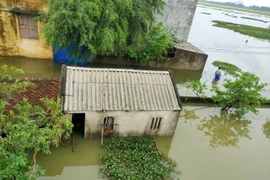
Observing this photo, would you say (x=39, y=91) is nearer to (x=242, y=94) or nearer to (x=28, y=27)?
(x=28, y=27)

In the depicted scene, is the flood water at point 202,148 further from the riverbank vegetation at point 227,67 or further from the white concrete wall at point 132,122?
the riverbank vegetation at point 227,67

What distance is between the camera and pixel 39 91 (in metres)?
8.10

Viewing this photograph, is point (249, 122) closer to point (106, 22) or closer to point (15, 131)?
point (106, 22)

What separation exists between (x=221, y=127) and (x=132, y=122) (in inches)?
227

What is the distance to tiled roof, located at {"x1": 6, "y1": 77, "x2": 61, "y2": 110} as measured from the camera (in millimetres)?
7672

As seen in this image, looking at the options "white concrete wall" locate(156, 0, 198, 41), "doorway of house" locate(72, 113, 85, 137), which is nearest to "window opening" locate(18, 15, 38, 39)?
"doorway of house" locate(72, 113, 85, 137)

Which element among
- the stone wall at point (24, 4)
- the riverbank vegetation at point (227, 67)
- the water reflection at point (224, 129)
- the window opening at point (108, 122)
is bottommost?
the water reflection at point (224, 129)

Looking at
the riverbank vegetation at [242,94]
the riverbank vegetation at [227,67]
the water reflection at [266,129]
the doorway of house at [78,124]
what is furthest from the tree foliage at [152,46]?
the water reflection at [266,129]

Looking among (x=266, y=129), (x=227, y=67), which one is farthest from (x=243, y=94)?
(x=227, y=67)

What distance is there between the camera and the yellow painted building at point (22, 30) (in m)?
13.0

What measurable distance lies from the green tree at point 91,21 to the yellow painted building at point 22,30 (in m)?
2.57

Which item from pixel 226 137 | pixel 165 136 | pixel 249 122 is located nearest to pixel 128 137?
pixel 165 136

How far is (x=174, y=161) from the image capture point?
8.51 m

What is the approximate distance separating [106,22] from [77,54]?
9.16 feet
